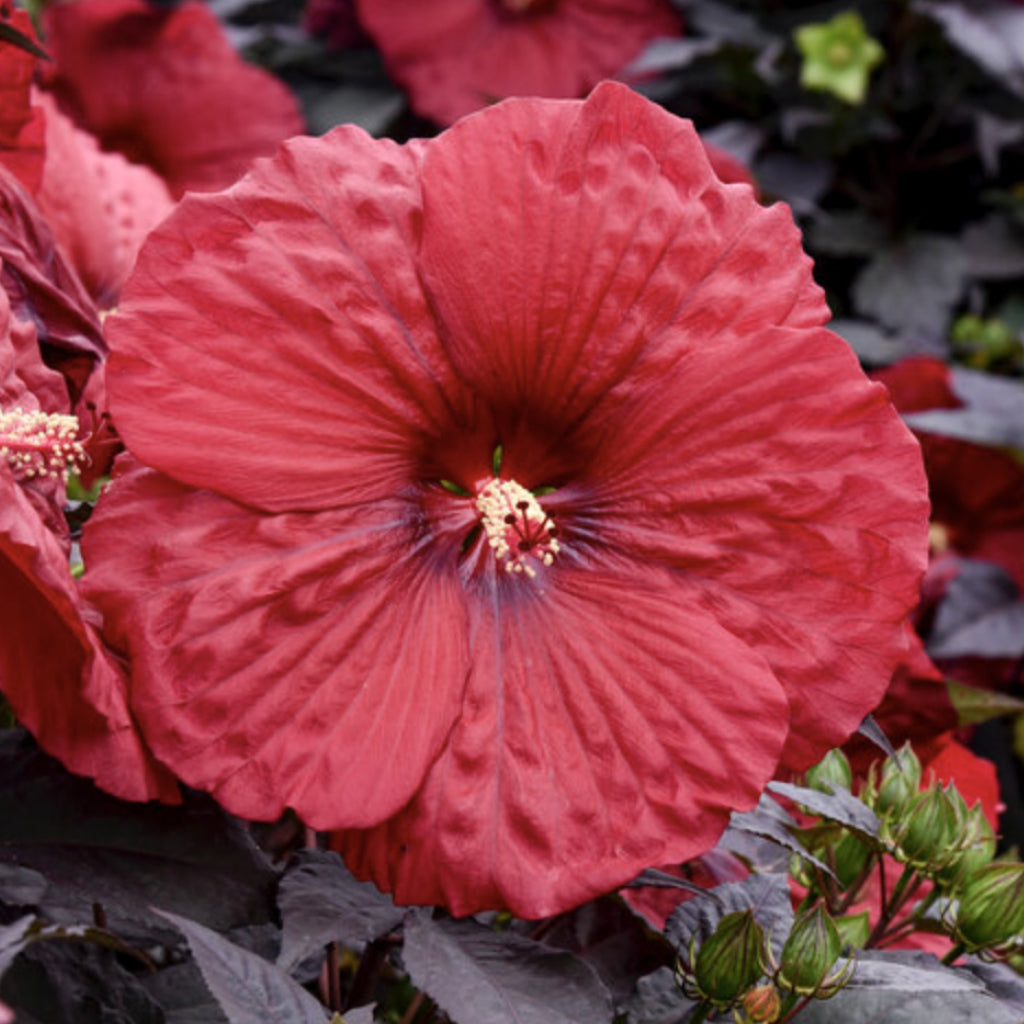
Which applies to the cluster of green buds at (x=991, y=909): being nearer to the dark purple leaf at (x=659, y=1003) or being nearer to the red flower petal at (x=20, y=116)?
the dark purple leaf at (x=659, y=1003)

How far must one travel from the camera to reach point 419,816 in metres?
0.63

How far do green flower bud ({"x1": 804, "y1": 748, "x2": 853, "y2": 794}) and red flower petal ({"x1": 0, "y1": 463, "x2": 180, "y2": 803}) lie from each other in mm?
317

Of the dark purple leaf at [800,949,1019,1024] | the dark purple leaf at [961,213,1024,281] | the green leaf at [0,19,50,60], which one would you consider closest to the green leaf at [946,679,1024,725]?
the dark purple leaf at [800,949,1019,1024]

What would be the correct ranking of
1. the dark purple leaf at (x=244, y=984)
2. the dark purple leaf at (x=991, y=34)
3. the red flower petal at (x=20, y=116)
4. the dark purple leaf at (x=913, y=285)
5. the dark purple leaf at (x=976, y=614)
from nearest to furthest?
the dark purple leaf at (x=244, y=984), the red flower petal at (x=20, y=116), the dark purple leaf at (x=976, y=614), the dark purple leaf at (x=991, y=34), the dark purple leaf at (x=913, y=285)

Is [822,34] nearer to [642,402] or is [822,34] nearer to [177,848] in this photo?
[642,402]

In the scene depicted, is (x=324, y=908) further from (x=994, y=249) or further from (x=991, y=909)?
(x=994, y=249)

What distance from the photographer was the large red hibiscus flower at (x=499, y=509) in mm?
613

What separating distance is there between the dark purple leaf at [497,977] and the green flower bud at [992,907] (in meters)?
0.20

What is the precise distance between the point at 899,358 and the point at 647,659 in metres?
1.21

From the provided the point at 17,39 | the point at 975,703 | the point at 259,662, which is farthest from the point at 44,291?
the point at 975,703

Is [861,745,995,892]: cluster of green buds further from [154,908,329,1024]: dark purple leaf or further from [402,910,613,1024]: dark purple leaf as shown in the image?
[154,908,329,1024]: dark purple leaf

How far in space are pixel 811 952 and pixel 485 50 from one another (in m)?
1.49

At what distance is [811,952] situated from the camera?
0.65 metres

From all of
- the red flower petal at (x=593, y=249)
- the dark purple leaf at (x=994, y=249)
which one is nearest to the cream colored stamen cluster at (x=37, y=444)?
the red flower petal at (x=593, y=249)
